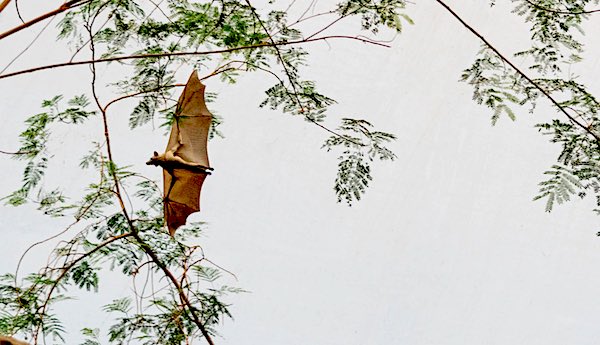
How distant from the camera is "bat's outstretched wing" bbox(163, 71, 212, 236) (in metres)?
0.73

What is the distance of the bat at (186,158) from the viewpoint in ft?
2.37

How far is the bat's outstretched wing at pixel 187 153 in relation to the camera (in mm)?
732

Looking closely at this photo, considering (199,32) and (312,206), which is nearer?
(199,32)

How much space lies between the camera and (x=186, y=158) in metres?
0.73

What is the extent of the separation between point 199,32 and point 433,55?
745 mm

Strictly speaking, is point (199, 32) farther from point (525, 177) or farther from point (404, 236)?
point (525, 177)

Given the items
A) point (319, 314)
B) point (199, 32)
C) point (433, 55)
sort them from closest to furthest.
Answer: point (199, 32) → point (319, 314) → point (433, 55)

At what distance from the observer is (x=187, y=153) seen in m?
0.73

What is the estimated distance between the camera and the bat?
0.72 metres

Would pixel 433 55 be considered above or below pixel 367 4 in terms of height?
above

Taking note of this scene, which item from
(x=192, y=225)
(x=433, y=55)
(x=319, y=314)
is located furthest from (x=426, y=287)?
(x=192, y=225)

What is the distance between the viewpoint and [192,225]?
997 mm

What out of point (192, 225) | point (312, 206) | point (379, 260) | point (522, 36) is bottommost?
point (192, 225)

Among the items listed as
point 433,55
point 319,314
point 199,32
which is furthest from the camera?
point 433,55
